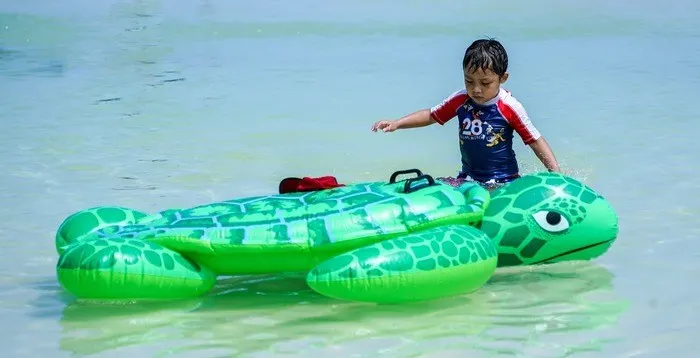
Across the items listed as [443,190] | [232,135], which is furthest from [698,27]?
[443,190]

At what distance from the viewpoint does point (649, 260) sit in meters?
5.38

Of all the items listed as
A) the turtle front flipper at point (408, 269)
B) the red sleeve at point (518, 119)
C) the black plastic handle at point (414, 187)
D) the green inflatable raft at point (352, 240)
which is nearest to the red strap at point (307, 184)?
the green inflatable raft at point (352, 240)

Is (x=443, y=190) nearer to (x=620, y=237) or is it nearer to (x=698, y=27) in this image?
(x=620, y=237)

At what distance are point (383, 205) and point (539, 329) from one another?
0.81 m

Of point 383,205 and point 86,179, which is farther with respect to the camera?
point 86,179

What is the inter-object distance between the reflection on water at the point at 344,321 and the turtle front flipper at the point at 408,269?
12cm

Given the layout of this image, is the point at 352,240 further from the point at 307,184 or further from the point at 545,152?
the point at 545,152

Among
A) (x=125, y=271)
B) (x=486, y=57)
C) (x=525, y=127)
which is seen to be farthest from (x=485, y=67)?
(x=125, y=271)

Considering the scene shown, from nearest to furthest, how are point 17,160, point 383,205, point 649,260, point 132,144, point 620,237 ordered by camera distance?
point 383,205, point 649,260, point 620,237, point 17,160, point 132,144

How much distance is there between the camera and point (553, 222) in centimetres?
A: 488

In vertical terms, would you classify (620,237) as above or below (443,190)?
below

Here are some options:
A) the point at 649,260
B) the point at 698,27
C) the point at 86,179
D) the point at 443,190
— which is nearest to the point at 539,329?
the point at 443,190

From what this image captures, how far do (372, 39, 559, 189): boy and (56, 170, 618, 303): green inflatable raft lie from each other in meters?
0.46

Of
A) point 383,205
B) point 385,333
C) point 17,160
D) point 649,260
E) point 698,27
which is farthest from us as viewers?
point 698,27
